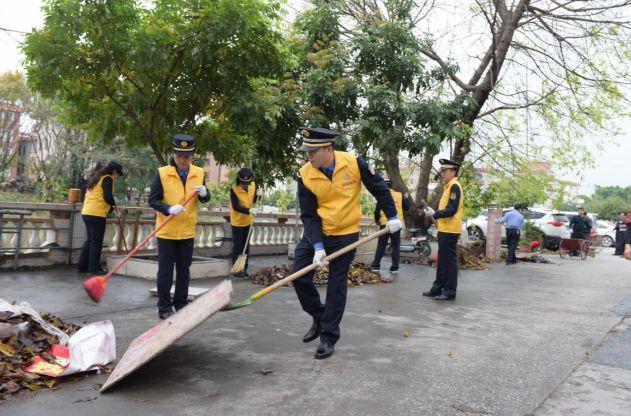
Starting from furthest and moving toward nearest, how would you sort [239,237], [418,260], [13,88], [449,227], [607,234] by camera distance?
[607,234] < [13,88] < [418,260] < [239,237] < [449,227]

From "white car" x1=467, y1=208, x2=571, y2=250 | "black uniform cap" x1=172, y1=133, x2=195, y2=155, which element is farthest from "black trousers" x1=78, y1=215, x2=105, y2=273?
"white car" x1=467, y1=208, x2=571, y2=250

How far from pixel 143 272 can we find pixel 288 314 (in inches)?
131

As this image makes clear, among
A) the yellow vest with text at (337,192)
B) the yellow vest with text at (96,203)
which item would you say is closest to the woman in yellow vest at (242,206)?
the yellow vest with text at (96,203)

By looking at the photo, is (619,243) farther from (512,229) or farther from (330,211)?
(330,211)

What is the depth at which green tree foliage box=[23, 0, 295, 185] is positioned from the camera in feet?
23.4

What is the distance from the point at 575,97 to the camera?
15711mm

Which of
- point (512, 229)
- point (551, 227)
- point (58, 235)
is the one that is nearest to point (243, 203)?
point (58, 235)

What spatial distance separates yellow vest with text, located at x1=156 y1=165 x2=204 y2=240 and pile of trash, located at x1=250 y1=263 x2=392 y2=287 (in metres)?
3.03

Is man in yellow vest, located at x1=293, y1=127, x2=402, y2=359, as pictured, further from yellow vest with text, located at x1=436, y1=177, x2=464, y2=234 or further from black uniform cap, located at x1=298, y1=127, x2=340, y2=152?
yellow vest with text, located at x1=436, y1=177, x2=464, y2=234

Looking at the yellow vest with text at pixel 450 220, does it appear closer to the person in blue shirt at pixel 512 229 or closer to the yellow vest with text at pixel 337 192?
the yellow vest with text at pixel 337 192

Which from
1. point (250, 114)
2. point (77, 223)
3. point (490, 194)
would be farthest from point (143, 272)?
point (490, 194)

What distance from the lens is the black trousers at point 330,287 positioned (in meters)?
4.66

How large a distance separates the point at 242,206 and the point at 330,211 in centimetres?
467

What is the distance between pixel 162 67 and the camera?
7.46 metres
